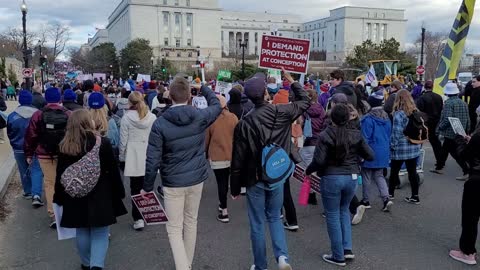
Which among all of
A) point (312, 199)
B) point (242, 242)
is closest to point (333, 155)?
point (242, 242)

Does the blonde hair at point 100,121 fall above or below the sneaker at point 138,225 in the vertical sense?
above

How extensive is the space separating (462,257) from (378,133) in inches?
80.5

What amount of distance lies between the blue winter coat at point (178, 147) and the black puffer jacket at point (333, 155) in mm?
1174

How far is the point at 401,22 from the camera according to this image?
146 m

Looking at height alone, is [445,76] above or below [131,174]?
above

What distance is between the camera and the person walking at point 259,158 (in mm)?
4238

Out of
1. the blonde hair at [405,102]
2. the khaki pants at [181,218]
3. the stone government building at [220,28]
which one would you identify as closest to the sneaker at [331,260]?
the khaki pants at [181,218]

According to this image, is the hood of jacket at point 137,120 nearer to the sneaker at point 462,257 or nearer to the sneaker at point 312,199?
the sneaker at point 312,199

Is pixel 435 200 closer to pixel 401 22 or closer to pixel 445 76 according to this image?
pixel 445 76

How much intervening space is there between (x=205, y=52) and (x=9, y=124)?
11823cm

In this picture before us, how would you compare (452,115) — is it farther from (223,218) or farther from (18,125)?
(18,125)

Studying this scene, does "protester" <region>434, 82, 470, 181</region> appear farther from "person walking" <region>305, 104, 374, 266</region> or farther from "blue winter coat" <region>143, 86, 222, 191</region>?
"blue winter coat" <region>143, 86, 222, 191</region>

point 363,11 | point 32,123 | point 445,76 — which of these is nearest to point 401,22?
point 363,11

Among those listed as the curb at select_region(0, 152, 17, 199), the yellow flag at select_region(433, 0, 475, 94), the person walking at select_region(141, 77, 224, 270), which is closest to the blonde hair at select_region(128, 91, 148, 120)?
the person walking at select_region(141, 77, 224, 270)
